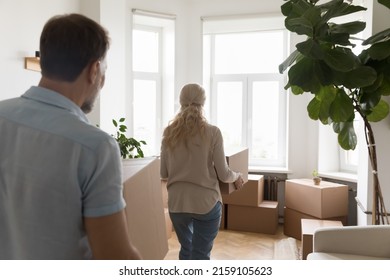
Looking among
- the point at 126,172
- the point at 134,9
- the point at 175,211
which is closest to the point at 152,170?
the point at 126,172

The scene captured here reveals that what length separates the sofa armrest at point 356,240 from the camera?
190 centimetres

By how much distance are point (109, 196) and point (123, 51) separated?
10.7 feet

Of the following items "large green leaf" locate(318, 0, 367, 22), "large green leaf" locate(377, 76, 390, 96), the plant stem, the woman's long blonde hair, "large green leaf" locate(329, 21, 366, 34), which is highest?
"large green leaf" locate(318, 0, 367, 22)

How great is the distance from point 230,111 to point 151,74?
1.07 meters

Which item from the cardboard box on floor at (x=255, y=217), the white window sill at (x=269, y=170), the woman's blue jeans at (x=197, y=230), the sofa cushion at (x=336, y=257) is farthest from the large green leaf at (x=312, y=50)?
the white window sill at (x=269, y=170)

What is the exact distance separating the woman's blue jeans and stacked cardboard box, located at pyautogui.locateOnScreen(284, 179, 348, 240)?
174cm

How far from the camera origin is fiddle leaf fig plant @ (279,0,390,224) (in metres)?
1.69

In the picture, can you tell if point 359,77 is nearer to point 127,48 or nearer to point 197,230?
point 197,230

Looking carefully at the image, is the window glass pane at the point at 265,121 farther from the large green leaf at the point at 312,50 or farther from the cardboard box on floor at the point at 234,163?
the large green leaf at the point at 312,50

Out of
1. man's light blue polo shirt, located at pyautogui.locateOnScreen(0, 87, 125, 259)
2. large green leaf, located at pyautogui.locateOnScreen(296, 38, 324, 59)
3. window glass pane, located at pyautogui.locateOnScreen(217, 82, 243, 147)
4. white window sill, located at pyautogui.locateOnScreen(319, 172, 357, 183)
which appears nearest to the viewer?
man's light blue polo shirt, located at pyautogui.locateOnScreen(0, 87, 125, 259)

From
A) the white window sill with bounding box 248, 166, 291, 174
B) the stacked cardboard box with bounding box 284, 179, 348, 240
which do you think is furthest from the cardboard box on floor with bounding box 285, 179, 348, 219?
the white window sill with bounding box 248, 166, 291, 174

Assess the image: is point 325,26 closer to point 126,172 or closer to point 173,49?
point 126,172

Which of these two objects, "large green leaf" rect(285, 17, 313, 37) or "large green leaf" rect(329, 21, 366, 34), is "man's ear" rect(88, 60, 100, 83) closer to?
"large green leaf" rect(285, 17, 313, 37)

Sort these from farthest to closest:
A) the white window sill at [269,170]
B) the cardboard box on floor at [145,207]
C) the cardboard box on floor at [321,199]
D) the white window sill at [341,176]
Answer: the white window sill at [269,170] < the white window sill at [341,176] < the cardboard box on floor at [321,199] < the cardboard box on floor at [145,207]
